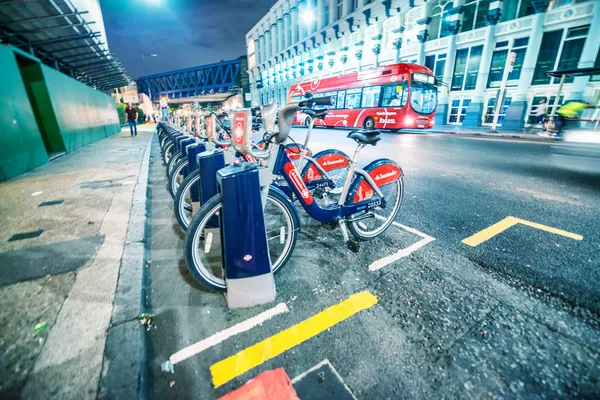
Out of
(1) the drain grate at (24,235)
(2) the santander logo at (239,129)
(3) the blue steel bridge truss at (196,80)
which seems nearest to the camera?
(2) the santander logo at (239,129)

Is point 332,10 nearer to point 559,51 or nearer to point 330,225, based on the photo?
point 559,51

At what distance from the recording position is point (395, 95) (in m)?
14.8

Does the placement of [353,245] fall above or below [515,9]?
below

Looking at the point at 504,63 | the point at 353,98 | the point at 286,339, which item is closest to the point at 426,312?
the point at 286,339

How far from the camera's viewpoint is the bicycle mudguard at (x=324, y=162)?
4.16m

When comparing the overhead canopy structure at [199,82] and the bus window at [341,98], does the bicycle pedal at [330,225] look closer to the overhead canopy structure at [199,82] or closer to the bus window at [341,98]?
the bus window at [341,98]

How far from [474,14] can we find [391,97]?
1390cm

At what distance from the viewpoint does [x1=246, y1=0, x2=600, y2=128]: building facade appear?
16359 millimetres

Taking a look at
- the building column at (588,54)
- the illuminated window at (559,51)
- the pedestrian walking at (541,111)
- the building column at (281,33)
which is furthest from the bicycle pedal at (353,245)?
the building column at (281,33)

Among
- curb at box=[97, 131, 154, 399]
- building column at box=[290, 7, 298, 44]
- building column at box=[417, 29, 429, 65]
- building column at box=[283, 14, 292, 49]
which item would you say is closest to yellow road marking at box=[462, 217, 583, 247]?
curb at box=[97, 131, 154, 399]

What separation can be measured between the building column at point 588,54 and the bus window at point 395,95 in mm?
11132

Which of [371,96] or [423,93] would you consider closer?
[423,93]

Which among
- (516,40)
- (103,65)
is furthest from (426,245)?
(516,40)

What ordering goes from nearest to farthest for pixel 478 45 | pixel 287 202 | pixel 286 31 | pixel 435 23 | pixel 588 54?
pixel 287 202 < pixel 588 54 < pixel 478 45 < pixel 435 23 < pixel 286 31
